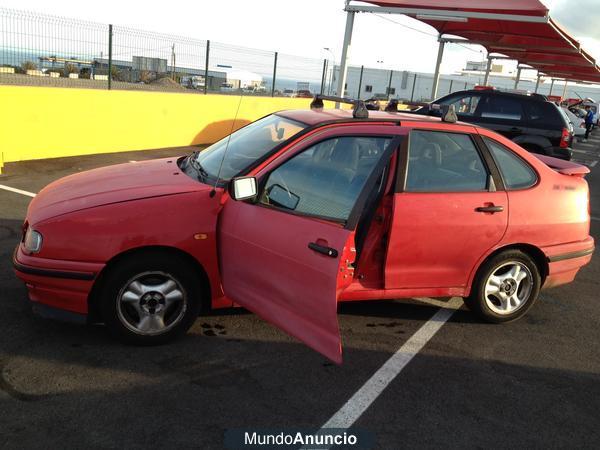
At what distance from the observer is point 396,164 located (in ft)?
12.9

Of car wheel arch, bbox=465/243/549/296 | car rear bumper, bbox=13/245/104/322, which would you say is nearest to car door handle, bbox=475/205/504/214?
car wheel arch, bbox=465/243/549/296

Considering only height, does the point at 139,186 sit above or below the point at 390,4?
below

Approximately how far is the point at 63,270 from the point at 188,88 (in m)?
10.3

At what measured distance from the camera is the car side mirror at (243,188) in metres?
3.42

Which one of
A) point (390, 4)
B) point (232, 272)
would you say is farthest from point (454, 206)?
point (390, 4)

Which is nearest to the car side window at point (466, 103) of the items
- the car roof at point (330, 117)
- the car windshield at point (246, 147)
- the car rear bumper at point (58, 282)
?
the car roof at point (330, 117)

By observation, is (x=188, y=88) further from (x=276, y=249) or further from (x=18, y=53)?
(x=276, y=249)

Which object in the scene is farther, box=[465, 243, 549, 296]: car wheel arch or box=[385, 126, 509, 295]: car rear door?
box=[465, 243, 549, 296]: car wheel arch

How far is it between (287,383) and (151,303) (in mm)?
1043

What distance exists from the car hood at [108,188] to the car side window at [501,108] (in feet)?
27.8

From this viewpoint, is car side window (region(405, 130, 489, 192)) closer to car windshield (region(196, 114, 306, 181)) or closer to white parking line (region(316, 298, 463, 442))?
car windshield (region(196, 114, 306, 181))

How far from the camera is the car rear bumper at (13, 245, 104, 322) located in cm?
342

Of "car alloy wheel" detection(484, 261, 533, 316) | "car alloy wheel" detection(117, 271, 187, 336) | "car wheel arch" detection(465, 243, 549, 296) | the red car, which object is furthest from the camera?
"car alloy wheel" detection(484, 261, 533, 316)

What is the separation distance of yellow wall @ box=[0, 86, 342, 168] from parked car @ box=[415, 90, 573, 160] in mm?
5510
